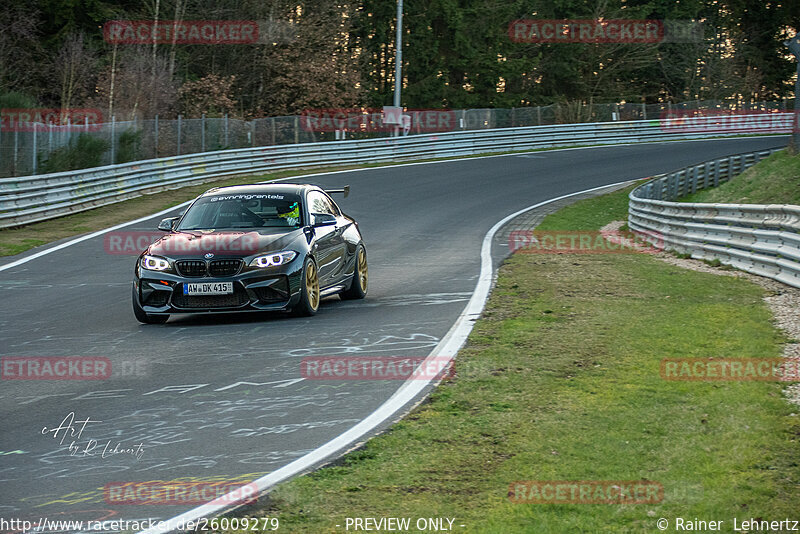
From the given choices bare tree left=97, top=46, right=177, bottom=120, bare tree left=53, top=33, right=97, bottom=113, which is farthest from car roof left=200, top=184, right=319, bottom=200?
bare tree left=53, top=33, right=97, bottom=113

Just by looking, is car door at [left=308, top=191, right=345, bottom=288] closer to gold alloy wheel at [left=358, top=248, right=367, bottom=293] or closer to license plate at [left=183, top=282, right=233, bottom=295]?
gold alloy wheel at [left=358, top=248, right=367, bottom=293]

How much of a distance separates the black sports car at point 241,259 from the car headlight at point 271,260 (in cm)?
1

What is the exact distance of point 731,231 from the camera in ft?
54.1

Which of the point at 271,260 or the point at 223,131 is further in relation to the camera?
the point at 223,131

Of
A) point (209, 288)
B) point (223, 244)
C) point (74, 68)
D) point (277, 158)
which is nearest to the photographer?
point (209, 288)

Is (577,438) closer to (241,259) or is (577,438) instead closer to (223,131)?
(241,259)

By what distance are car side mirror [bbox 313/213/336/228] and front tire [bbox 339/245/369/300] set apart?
39.5 inches

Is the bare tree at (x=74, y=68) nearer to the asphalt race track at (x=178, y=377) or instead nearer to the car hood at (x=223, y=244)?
the asphalt race track at (x=178, y=377)

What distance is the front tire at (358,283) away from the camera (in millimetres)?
13558

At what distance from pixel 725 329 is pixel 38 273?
11031 mm

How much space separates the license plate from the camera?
36.9 feet

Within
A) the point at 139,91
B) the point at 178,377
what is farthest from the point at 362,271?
the point at 139,91

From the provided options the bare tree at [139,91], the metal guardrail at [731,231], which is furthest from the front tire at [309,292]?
the bare tree at [139,91]

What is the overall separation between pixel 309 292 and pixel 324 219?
126 centimetres
